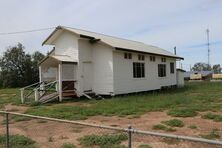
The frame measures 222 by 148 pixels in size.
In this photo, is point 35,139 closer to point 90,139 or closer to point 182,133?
point 90,139

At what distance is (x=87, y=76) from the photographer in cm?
2144

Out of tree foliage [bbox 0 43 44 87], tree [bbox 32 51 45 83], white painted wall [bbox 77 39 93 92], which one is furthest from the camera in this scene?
tree [bbox 32 51 45 83]

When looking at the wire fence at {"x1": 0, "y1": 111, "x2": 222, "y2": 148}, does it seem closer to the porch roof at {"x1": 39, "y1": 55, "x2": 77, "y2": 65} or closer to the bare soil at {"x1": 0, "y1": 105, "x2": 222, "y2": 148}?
the bare soil at {"x1": 0, "y1": 105, "x2": 222, "y2": 148}

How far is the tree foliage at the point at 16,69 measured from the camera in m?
43.9

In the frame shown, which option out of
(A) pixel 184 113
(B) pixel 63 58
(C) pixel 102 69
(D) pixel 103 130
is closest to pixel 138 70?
(C) pixel 102 69

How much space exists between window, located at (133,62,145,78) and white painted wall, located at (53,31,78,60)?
18.0 ft

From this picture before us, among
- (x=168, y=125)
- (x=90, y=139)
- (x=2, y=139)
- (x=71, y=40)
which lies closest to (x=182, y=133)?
(x=168, y=125)

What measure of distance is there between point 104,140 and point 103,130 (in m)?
1.54

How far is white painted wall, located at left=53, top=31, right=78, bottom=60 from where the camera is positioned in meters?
20.9

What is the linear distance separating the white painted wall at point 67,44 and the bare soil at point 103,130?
9.41 m

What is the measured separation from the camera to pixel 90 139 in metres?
7.59

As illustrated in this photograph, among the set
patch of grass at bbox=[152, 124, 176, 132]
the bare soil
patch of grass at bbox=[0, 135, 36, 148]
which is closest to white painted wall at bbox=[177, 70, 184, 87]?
the bare soil

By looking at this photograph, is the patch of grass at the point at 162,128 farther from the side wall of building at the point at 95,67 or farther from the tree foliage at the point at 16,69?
the tree foliage at the point at 16,69

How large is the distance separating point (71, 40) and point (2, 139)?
545 inches
